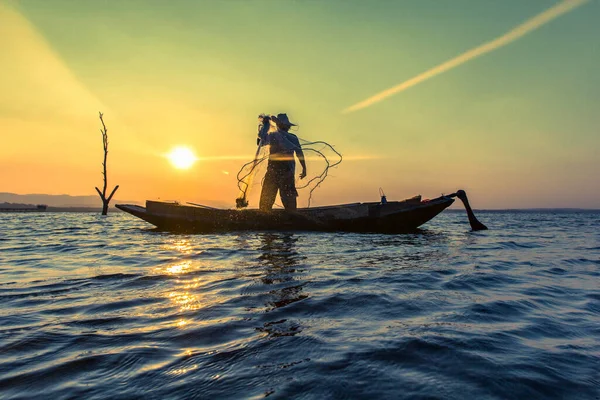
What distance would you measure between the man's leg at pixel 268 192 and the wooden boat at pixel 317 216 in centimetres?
46

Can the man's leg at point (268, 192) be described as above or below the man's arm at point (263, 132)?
below

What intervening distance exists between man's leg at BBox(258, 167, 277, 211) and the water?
7.61m

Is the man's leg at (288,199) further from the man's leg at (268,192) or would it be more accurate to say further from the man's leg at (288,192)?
the man's leg at (268,192)

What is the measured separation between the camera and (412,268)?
20.6 feet

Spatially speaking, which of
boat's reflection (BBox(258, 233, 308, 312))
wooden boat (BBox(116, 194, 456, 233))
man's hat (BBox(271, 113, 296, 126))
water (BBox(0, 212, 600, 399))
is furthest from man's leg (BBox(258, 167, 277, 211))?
water (BBox(0, 212, 600, 399))

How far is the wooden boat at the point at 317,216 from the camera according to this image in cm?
1359

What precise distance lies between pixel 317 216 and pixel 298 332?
35.4 feet

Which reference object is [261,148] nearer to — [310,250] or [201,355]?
[310,250]

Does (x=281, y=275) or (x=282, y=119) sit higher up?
(x=282, y=119)

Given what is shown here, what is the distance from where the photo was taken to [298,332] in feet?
9.94

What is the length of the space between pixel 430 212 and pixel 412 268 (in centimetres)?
801

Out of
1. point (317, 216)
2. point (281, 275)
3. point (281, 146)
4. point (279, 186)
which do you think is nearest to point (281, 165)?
point (281, 146)

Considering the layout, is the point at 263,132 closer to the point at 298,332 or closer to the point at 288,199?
the point at 288,199

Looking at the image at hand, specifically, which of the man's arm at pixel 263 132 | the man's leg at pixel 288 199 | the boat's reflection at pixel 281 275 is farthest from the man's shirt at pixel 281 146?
the boat's reflection at pixel 281 275
